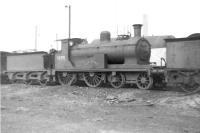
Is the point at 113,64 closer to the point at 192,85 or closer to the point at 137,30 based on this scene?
the point at 137,30

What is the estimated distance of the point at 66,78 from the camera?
1802 cm

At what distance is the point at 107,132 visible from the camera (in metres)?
6.52

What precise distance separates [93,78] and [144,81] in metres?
3.46

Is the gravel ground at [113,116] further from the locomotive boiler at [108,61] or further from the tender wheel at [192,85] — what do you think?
the locomotive boiler at [108,61]

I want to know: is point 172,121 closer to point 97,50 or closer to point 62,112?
point 62,112

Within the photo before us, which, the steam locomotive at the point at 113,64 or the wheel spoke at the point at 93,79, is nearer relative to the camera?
the steam locomotive at the point at 113,64

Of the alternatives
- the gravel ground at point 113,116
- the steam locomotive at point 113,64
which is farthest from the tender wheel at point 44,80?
the gravel ground at point 113,116

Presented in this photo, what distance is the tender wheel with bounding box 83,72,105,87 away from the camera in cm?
1597

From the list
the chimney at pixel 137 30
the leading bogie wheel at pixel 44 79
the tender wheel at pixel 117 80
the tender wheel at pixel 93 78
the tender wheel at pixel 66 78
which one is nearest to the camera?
the tender wheel at pixel 117 80

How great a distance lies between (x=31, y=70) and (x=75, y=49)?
425 centimetres

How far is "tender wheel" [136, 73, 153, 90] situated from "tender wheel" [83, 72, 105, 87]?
2272 mm

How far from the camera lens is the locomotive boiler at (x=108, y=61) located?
14.6 metres

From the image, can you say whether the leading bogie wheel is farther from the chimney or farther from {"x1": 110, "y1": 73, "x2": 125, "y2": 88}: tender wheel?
the chimney

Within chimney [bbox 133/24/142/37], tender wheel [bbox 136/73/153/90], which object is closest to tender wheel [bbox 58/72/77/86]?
tender wheel [bbox 136/73/153/90]
